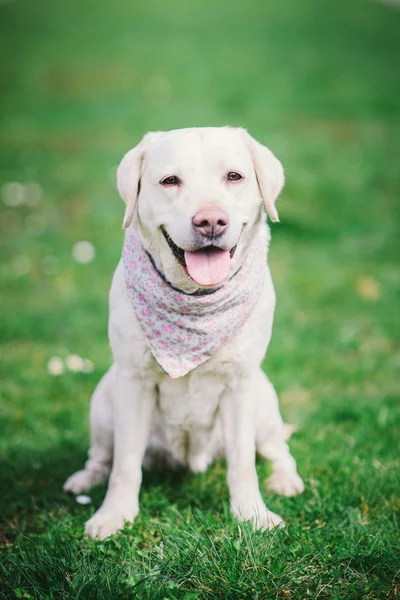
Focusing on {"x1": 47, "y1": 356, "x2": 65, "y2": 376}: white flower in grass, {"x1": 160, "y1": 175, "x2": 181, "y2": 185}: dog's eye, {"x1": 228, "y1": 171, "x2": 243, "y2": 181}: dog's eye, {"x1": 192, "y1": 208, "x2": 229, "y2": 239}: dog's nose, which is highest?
{"x1": 228, "y1": 171, "x2": 243, "y2": 181}: dog's eye

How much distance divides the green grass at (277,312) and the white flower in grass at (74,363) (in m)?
0.08

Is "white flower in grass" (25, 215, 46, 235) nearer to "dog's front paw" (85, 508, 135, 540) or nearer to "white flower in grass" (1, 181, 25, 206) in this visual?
"white flower in grass" (1, 181, 25, 206)

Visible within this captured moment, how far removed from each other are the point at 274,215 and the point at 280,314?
2749 mm

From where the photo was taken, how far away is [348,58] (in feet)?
46.8

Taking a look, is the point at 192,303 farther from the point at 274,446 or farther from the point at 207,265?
the point at 274,446

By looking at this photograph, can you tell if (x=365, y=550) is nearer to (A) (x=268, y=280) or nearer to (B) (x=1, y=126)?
(A) (x=268, y=280)

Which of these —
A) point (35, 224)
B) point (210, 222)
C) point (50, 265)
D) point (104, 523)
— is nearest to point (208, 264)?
point (210, 222)

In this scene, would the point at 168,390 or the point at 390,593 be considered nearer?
the point at 390,593

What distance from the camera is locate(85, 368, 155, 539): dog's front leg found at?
3.02 m

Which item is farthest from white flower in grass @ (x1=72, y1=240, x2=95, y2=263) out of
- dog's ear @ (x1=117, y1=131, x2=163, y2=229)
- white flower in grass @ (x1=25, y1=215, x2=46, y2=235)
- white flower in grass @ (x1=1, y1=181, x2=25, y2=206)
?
dog's ear @ (x1=117, y1=131, x2=163, y2=229)

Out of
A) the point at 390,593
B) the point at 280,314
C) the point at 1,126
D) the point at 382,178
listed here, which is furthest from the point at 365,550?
the point at 1,126

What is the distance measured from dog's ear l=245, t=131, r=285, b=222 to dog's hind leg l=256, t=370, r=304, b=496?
2.82ft

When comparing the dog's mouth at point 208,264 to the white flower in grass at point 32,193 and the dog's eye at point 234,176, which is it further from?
the white flower in grass at point 32,193

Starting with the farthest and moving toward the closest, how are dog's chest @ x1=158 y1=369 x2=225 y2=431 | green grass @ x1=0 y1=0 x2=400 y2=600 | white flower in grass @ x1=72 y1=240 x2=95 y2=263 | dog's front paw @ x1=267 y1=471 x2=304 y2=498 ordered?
white flower in grass @ x1=72 y1=240 x2=95 y2=263, dog's front paw @ x1=267 y1=471 x2=304 y2=498, dog's chest @ x1=158 y1=369 x2=225 y2=431, green grass @ x1=0 y1=0 x2=400 y2=600
